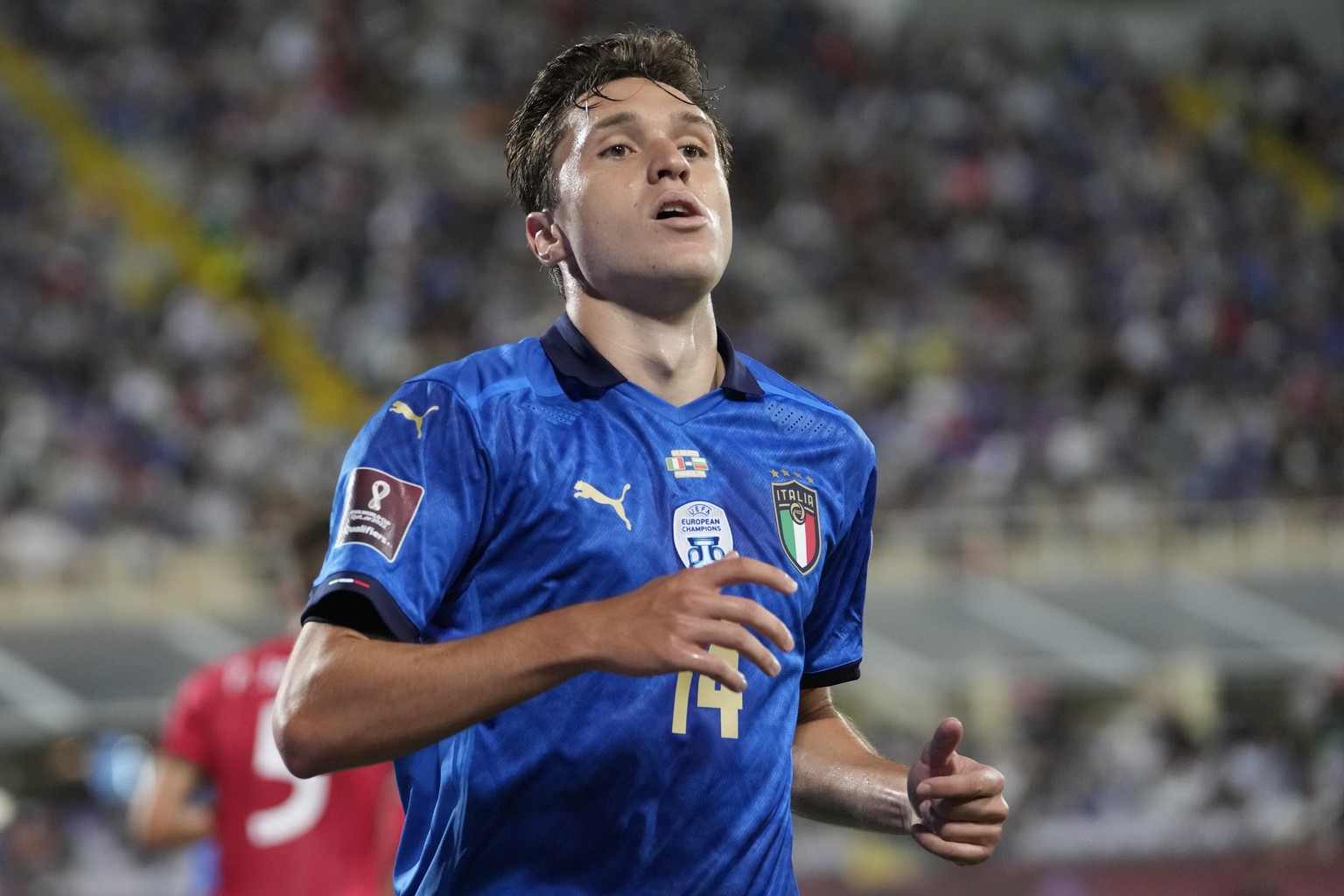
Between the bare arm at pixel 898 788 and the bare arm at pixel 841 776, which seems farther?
the bare arm at pixel 841 776

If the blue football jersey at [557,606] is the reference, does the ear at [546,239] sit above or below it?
above

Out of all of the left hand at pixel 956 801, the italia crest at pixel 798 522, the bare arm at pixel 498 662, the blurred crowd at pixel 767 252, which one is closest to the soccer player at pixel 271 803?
the italia crest at pixel 798 522

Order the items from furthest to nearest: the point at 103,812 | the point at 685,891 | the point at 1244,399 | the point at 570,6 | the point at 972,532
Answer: the point at 570,6
the point at 1244,399
the point at 972,532
the point at 103,812
the point at 685,891

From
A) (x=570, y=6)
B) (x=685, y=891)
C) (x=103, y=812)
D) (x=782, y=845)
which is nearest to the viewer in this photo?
(x=685, y=891)

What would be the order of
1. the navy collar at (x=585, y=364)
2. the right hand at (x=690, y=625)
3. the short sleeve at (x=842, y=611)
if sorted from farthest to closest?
the short sleeve at (x=842, y=611), the navy collar at (x=585, y=364), the right hand at (x=690, y=625)

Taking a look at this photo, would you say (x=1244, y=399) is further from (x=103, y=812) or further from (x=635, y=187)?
(x=635, y=187)

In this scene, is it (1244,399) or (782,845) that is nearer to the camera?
(782,845)

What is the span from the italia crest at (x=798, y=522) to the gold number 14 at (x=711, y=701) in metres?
0.24

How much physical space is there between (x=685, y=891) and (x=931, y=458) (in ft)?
44.0

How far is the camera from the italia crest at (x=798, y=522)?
263cm

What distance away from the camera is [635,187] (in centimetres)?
266

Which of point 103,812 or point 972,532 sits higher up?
point 972,532

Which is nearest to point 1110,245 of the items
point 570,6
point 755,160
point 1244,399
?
point 1244,399

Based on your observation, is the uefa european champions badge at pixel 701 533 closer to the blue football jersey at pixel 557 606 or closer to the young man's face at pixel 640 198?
the blue football jersey at pixel 557 606
